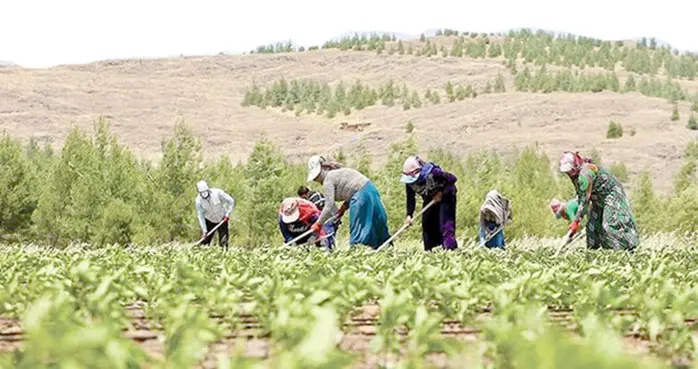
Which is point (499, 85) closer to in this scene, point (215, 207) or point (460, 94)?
point (460, 94)

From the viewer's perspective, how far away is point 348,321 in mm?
4680

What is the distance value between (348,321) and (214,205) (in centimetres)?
1222

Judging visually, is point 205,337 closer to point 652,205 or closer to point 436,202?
point 436,202

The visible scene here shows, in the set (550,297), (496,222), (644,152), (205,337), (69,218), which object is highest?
(205,337)

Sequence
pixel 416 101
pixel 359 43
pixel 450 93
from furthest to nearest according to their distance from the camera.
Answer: pixel 359 43 → pixel 450 93 → pixel 416 101

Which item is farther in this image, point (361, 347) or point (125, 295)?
point (125, 295)

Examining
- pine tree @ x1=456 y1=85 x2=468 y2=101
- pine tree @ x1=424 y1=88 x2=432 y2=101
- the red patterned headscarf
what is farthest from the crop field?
pine tree @ x1=424 y1=88 x2=432 y2=101

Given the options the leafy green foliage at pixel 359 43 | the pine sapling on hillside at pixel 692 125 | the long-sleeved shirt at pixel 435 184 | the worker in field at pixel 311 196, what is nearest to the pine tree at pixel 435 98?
the pine sapling on hillside at pixel 692 125

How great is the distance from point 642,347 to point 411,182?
27.9 feet

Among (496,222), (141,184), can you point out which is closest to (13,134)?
(141,184)

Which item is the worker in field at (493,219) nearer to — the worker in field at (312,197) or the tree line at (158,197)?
Result: the worker in field at (312,197)

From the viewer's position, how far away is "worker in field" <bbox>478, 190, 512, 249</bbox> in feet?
50.8

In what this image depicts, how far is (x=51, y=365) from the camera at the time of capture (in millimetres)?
2434

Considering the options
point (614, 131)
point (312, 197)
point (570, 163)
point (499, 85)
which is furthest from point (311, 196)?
point (499, 85)
